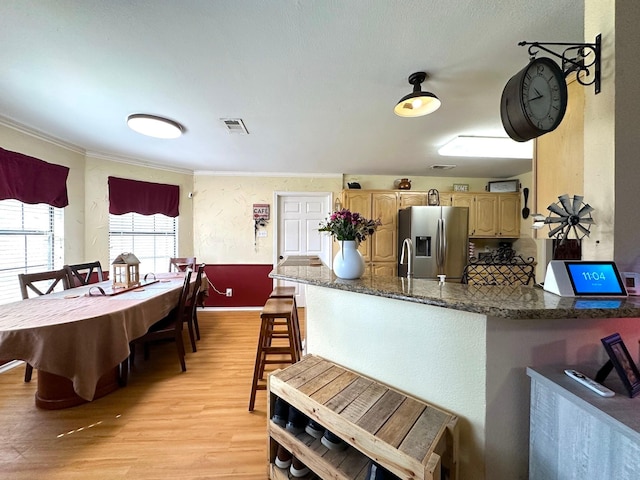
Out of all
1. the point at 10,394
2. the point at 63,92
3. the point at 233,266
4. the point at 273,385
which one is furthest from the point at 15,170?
the point at 273,385

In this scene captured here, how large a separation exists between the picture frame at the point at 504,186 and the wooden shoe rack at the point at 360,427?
4.19 m

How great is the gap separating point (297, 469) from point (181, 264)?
3.17 m

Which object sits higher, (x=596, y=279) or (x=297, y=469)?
(x=596, y=279)

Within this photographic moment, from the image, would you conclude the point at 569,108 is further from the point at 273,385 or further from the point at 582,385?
the point at 273,385

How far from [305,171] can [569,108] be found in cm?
320

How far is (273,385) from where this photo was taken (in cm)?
121

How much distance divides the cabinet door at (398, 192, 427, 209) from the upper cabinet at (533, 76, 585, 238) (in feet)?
7.82

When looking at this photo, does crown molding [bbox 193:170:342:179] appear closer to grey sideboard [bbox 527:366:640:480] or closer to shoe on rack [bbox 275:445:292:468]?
shoe on rack [bbox 275:445:292:468]

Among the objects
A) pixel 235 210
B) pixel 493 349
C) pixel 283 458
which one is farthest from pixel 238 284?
pixel 493 349

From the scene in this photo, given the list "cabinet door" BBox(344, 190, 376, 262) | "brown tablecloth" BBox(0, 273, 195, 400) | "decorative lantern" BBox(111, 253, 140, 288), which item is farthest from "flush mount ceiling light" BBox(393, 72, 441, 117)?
"decorative lantern" BBox(111, 253, 140, 288)

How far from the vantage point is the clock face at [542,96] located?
102 cm

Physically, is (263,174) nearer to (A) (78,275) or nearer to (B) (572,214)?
(A) (78,275)

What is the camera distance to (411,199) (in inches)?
157

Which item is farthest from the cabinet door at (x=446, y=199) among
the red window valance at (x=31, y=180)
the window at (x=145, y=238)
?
the red window valance at (x=31, y=180)
